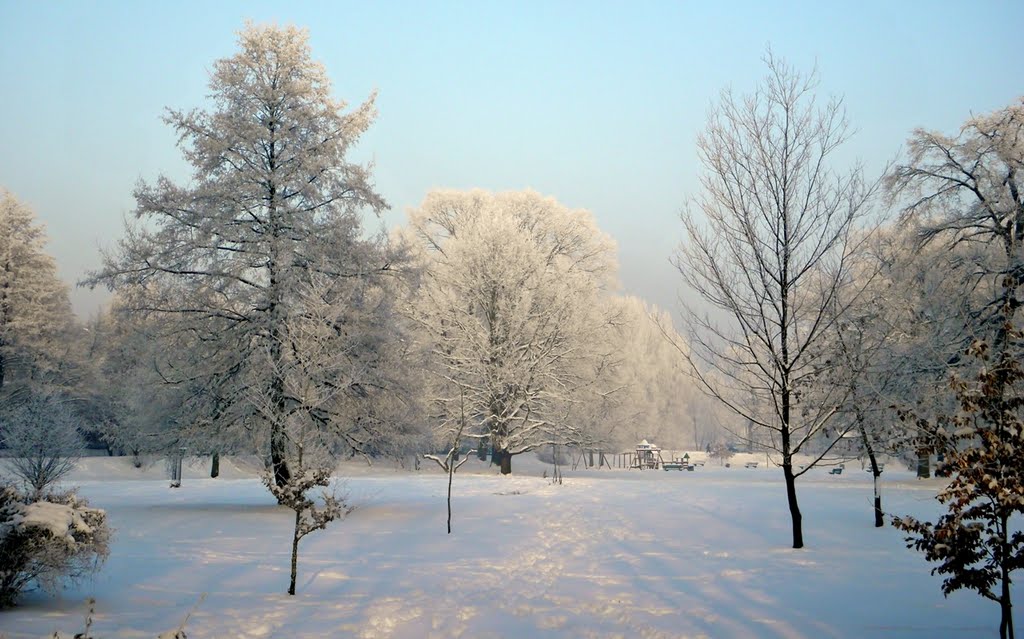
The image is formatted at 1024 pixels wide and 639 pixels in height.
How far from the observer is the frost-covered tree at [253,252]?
56.4ft

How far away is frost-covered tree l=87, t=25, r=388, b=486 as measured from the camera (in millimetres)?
17188

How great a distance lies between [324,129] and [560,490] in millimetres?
12959

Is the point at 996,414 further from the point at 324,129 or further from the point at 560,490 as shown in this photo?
the point at 560,490

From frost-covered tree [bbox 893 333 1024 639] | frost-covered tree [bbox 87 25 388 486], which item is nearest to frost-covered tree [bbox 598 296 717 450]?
frost-covered tree [bbox 893 333 1024 639]

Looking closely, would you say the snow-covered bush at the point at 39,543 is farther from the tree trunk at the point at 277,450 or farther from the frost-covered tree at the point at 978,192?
the frost-covered tree at the point at 978,192

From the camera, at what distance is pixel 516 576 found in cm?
1086

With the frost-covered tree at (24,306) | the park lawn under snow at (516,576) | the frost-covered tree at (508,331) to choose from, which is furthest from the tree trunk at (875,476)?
the frost-covered tree at (24,306)

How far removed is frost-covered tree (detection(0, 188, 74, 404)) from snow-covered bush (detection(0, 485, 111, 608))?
3030cm

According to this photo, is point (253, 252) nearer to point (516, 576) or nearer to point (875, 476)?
point (516, 576)

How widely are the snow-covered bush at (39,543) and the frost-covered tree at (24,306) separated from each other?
3030 centimetres

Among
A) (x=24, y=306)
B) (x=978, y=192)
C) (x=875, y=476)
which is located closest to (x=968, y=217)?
(x=978, y=192)

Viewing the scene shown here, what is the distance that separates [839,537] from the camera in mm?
14086

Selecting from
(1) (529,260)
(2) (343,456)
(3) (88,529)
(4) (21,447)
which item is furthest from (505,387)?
(3) (88,529)

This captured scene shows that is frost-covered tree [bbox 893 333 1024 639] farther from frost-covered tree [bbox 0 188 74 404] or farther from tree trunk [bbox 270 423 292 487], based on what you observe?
frost-covered tree [bbox 0 188 74 404]
